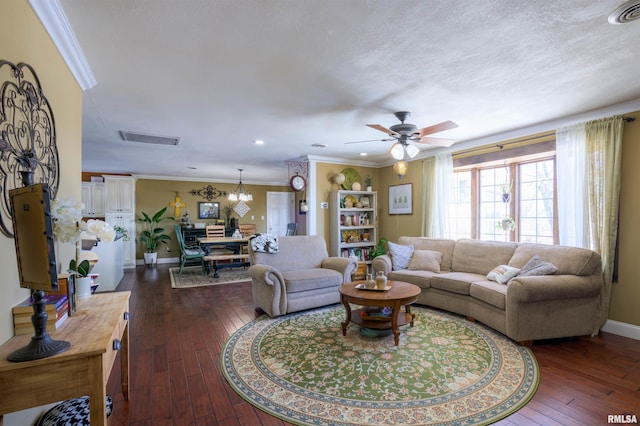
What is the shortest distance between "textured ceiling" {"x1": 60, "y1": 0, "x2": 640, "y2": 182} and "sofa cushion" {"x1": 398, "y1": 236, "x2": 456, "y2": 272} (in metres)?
1.75

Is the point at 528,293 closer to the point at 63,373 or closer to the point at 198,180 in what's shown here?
the point at 63,373

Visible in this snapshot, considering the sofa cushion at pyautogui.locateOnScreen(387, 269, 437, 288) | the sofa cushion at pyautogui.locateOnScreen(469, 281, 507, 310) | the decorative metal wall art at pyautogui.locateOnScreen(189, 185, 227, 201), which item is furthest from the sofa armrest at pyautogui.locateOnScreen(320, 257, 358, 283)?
the decorative metal wall art at pyautogui.locateOnScreen(189, 185, 227, 201)

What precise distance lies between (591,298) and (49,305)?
4416mm

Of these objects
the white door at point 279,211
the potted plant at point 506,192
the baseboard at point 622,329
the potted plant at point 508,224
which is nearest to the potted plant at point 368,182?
the potted plant at point 506,192

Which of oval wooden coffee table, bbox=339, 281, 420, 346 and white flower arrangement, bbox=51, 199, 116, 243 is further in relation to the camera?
oval wooden coffee table, bbox=339, 281, 420, 346

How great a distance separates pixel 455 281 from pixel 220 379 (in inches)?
112

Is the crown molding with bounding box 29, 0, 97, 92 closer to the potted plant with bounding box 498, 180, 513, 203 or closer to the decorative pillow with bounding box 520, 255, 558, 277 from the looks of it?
the decorative pillow with bounding box 520, 255, 558, 277

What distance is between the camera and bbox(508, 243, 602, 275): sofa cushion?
10.00 ft

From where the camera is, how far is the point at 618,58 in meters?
2.25

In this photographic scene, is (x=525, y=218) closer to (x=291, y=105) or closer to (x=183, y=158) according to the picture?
(x=291, y=105)

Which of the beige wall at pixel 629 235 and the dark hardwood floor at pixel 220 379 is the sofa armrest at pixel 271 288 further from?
the beige wall at pixel 629 235

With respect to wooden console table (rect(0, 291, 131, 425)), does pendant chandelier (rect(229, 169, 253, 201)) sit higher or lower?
higher

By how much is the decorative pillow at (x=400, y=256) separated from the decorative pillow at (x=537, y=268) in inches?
60.7

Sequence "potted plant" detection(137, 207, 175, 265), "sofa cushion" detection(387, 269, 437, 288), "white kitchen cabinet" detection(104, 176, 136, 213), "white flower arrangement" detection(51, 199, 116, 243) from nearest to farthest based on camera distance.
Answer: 1. "white flower arrangement" detection(51, 199, 116, 243)
2. "sofa cushion" detection(387, 269, 437, 288)
3. "white kitchen cabinet" detection(104, 176, 136, 213)
4. "potted plant" detection(137, 207, 175, 265)
